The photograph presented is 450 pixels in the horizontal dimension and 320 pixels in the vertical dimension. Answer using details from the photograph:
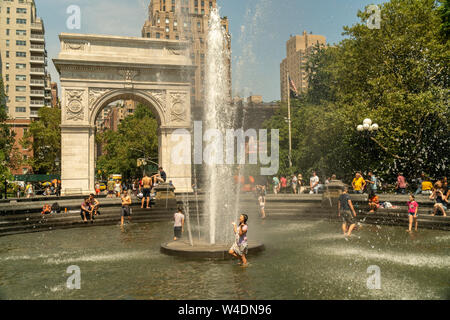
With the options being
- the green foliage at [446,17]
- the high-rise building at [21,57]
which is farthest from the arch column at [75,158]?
the high-rise building at [21,57]

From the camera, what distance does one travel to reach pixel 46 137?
5997 cm

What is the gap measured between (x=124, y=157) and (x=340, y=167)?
35932mm

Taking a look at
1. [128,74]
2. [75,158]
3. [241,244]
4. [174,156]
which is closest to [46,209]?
[241,244]

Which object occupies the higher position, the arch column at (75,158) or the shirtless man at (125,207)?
the arch column at (75,158)

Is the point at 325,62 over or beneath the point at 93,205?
over

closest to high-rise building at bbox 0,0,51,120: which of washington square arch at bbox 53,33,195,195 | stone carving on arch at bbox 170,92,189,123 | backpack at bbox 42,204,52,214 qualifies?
washington square arch at bbox 53,33,195,195

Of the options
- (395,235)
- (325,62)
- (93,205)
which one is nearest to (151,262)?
(395,235)

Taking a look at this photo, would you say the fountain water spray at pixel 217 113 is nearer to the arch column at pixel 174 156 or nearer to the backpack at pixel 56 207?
the backpack at pixel 56 207

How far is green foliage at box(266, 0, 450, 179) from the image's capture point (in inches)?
1072

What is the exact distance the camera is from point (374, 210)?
19.2 metres

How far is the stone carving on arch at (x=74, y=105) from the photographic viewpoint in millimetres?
32469

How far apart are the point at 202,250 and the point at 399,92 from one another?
21054 mm
